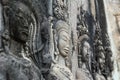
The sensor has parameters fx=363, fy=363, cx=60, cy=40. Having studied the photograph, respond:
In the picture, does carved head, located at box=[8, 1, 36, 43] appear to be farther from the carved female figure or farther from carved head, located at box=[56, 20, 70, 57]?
carved head, located at box=[56, 20, 70, 57]

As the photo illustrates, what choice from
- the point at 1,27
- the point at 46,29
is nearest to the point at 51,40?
the point at 46,29

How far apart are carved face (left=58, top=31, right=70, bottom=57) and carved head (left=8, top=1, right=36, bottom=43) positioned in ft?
2.58

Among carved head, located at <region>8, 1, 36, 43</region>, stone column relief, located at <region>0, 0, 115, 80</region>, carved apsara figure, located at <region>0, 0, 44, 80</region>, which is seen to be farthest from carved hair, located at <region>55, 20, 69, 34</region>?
carved head, located at <region>8, 1, 36, 43</region>

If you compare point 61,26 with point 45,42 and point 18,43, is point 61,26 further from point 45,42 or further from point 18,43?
point 18,43

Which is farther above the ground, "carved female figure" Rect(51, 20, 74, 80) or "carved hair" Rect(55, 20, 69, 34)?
"carved hair" Rect(55, 20, 69, 34)

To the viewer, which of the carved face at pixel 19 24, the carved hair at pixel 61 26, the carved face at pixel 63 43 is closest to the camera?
the carved face at pixel 19 24

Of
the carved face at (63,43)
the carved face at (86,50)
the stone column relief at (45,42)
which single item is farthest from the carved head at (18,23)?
the carved face at (86,50)

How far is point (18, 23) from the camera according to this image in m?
4.05

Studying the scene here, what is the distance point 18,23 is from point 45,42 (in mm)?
573

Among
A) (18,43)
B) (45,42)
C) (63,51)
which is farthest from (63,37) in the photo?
(18,43)

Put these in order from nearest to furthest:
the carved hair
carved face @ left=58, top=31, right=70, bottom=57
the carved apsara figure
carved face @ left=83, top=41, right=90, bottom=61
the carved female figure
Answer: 1. the carved apsara figure
2. the carved female figure
3. carved face @ left=58, top=31, right=70, bottom=57
4. the carved hair
5. carved face @ left=83, top=41, right=90, bottom=61

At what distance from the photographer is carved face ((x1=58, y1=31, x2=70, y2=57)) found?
480 cm

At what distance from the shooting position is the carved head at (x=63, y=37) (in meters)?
4.80

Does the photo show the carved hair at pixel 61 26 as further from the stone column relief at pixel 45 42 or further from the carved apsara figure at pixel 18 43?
the carved apsara figure at pixel 18 43
